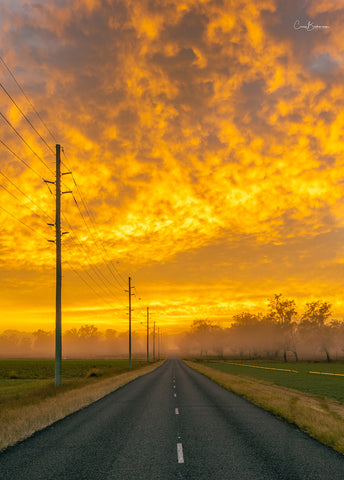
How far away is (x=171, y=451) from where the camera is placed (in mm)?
9312

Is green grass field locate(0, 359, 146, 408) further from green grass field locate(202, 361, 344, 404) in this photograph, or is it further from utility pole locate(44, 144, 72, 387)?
green grass field locate(202, 361, 344, 404)

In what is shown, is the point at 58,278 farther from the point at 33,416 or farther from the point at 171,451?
the point at 171,451

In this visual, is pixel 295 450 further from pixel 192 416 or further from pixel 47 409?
pixel 47 409

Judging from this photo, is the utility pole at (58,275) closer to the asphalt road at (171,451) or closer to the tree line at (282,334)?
the asphalt road at (171,451)

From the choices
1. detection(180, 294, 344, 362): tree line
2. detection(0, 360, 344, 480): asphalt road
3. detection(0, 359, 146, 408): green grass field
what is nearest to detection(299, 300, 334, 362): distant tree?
detection(180, 294, 344, 362): tree line

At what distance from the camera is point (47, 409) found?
1585 cm

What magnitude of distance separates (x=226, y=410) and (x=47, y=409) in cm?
723

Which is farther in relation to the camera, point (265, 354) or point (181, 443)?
point (265, 354)

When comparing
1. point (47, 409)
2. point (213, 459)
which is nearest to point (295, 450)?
point (213, 459)

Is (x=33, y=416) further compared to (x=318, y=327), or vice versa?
(x=318, y=327)

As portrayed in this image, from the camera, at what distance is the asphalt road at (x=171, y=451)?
7539 mm

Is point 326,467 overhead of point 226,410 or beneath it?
overhead

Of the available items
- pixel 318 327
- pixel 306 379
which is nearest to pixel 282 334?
pixel 318 327

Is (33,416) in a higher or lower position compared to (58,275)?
lower
